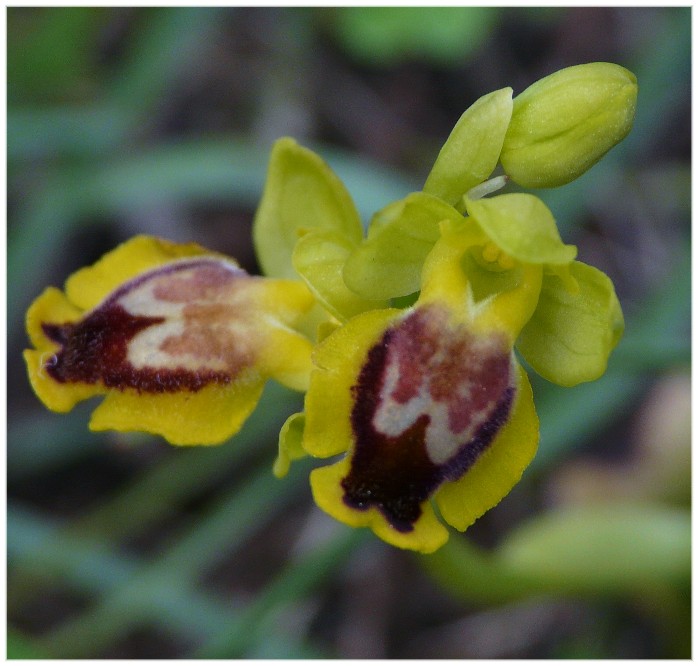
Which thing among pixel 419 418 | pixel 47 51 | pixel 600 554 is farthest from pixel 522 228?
pixel 47 51

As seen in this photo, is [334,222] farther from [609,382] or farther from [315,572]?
[609,382]

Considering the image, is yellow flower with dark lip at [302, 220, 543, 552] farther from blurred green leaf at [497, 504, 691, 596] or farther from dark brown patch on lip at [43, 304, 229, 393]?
blurred green leaf at [497, 504, 691, 596]

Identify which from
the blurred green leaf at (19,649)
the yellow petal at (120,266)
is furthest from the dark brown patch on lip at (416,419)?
the blurred green leaf at (19,649)

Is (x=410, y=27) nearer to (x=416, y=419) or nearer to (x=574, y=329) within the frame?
(x=574, y=329)

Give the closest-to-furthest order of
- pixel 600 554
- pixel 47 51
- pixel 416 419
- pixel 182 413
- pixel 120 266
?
1. pixel 416 419
2. pixel 182 413
3. pixel 120 266
4. pixel 600 554
5. pixel 47 51

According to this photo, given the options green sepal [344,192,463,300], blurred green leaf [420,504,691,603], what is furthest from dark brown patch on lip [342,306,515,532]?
blurred green leaf [420,504,691,603]

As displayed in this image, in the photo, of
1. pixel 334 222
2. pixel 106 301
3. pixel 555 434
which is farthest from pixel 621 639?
pixel 106 301

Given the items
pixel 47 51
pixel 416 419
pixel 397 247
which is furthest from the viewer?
pixel 47 51
